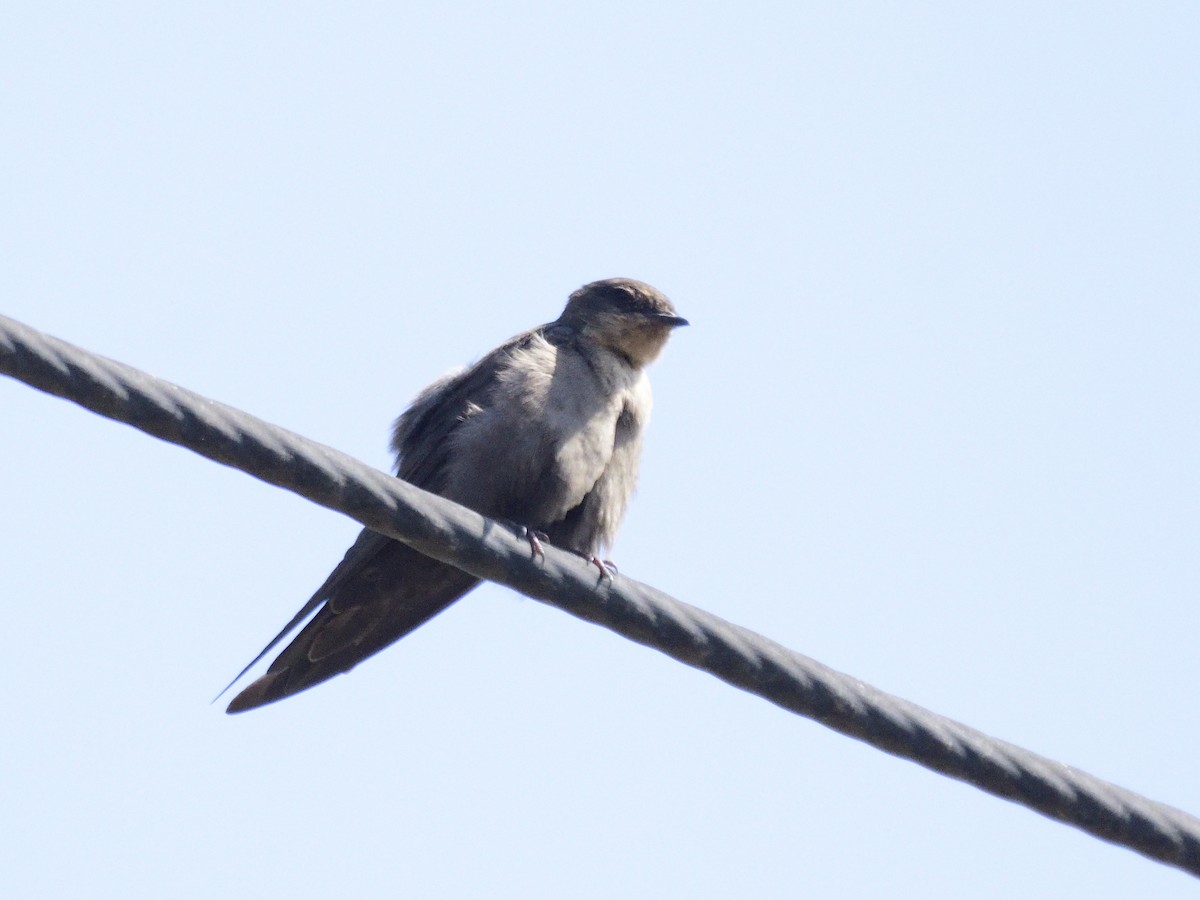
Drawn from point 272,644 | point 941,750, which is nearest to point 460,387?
point 272,644

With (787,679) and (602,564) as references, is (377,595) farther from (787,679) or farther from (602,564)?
(787,679)

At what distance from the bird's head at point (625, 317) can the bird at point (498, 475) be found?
6.2 inches

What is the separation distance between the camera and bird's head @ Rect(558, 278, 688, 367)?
25.9ft

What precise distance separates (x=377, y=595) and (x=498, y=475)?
72cm

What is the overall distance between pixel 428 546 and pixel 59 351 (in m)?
1.09

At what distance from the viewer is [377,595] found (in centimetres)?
714

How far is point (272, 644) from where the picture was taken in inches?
253

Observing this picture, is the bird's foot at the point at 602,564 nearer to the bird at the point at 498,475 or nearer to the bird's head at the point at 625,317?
the bird at the point at 498,475

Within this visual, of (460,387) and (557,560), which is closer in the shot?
(557,560)

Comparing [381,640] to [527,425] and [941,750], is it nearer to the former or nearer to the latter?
[527,425]

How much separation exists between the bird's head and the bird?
6.2 inches

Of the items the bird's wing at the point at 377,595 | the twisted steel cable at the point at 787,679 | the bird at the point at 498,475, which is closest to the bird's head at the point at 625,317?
the bird at the point at 498,475

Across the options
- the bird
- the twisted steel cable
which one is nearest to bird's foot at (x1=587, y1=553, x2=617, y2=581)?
the bird

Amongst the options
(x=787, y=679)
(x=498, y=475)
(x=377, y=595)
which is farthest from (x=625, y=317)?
(x=787, y=679)
